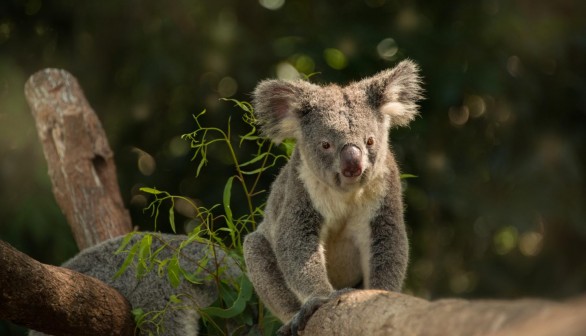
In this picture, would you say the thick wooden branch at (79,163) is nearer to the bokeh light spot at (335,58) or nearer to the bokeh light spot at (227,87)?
the bokeh light spot at (227,87)

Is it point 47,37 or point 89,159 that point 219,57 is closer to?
point 47,37

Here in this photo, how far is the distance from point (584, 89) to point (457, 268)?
1.90m

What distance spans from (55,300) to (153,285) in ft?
3.62

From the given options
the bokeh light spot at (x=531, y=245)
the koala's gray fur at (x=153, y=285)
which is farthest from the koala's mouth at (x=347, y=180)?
the bokeh light spot at (x=531, y=245)

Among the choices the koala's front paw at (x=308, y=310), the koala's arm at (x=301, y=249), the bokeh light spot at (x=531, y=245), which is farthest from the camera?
the bokeh light spot at (x=531, y=245)

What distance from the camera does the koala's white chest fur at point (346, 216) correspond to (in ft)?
12.4

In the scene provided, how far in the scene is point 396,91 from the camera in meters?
4.02

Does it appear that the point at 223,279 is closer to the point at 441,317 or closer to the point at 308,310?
the point at 308,310

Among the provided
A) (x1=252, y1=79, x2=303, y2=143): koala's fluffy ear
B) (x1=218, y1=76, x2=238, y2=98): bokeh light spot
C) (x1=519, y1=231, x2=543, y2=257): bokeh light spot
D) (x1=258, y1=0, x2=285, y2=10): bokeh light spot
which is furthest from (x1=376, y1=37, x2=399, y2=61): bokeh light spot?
(x1=252, y1=79, x2=303, y2=143): koala's fluffy ear

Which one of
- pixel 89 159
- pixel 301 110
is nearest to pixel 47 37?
pixel 89 159

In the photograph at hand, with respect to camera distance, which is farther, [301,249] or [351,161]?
[301,249]

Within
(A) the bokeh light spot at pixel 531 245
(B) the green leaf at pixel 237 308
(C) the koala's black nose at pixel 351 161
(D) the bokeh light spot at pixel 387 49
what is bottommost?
(A) the bokeh light spot at pixel 531 245

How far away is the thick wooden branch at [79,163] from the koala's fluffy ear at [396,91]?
2.06m

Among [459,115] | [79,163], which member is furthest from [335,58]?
[79,163]
